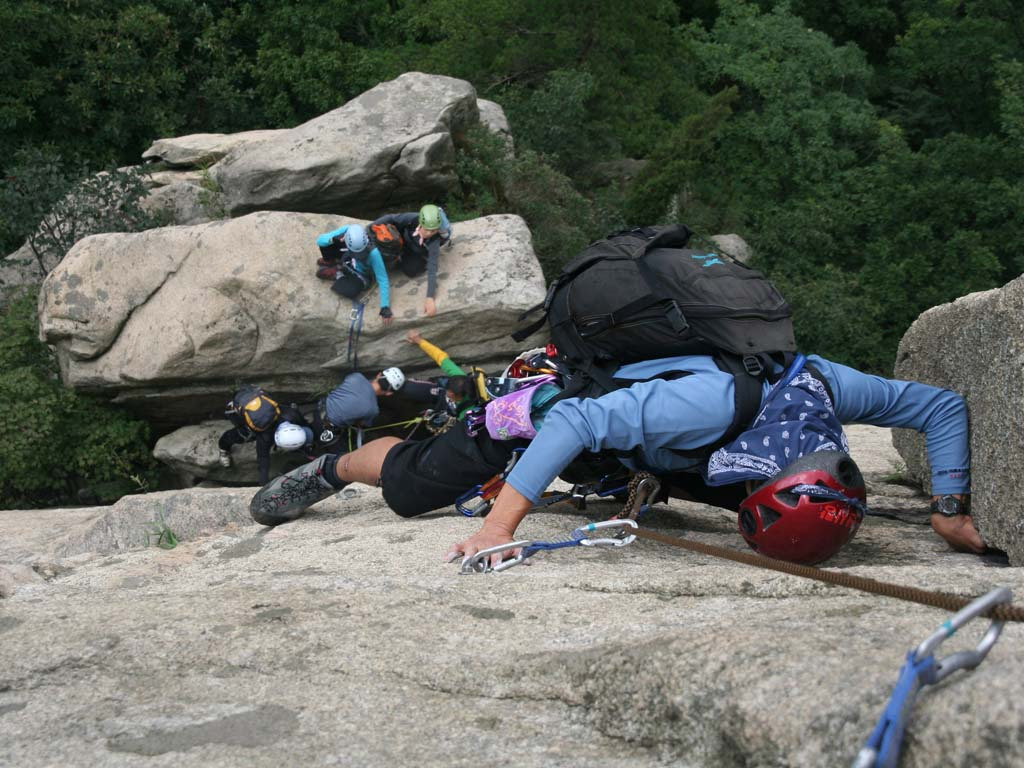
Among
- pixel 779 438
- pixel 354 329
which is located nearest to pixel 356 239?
pixel 354 329

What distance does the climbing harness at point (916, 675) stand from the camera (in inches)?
56.4

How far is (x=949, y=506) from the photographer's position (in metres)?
3.20

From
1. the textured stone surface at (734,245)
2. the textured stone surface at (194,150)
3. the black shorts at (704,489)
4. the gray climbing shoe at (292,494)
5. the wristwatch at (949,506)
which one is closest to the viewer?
the wristwatch at (949,506)

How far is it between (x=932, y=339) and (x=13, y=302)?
34.8 feet

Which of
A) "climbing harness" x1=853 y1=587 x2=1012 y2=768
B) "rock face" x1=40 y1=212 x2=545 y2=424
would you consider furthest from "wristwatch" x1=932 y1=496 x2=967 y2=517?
"rock face" x1=40 y1=212 x2=545 y2=424

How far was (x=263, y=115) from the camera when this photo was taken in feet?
57.2

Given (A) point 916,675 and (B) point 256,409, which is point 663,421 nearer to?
(A) point 916,675

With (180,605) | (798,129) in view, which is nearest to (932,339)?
(180,605)

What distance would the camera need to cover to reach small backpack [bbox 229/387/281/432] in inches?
339

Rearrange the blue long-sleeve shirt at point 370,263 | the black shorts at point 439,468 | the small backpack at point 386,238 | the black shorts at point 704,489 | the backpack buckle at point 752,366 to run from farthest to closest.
→ the small backpack at point 386,238
the blue long-sleeve shirt at point 370,263
the black shorts at point 439,468
the black shorts at point 704,489
the backpack buckle at point 752,366

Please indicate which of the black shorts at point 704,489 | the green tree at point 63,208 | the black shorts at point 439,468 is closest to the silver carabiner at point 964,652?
the black shorts at point 704,489

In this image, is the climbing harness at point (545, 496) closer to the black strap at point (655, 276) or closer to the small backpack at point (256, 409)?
the black strap at point (655, 276)

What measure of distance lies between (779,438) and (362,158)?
9077 mm

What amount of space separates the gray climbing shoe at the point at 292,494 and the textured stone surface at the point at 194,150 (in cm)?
1080
